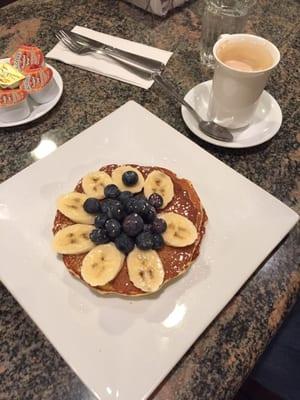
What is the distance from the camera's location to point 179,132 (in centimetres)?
93

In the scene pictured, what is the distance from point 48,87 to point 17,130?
0.14 m

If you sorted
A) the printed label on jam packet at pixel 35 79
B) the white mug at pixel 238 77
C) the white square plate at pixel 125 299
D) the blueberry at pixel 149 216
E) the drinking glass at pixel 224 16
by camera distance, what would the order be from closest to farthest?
the white square plate at pixel 125 299 → the blueberry at pixel 149 216 → the white mug at pixel 238 77 → the printed label on jam packet at pixel 35 79 → the drinking glass at pixel 224 16

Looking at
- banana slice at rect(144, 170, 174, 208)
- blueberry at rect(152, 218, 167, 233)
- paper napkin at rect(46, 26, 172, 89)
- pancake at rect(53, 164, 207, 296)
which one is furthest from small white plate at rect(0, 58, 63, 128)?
blueberry at rect(152, 218, 167, 233)

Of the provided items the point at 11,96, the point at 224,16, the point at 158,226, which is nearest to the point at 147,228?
the point at 158,226

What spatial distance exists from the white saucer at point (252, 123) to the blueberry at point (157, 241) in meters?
0.33

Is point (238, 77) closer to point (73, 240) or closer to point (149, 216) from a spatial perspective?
point (149, 216)

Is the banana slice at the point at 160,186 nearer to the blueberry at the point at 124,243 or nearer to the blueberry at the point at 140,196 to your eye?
the blueberry at the point at 140,196

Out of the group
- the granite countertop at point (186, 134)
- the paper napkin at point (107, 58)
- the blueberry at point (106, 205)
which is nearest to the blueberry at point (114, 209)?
the blueberry at point (106, 205)

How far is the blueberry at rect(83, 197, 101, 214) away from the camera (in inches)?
28.5

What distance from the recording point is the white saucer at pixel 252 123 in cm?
92

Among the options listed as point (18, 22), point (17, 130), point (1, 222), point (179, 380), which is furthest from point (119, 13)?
point (179, 380)

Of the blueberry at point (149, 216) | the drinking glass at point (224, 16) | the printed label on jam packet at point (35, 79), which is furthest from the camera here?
the drinking glass at point (224, 16)

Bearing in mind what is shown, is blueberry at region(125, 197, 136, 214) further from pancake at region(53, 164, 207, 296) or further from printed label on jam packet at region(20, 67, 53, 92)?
printed label on jam packet at region(20, 67, 53, 92)

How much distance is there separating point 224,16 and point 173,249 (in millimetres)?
A: 749
